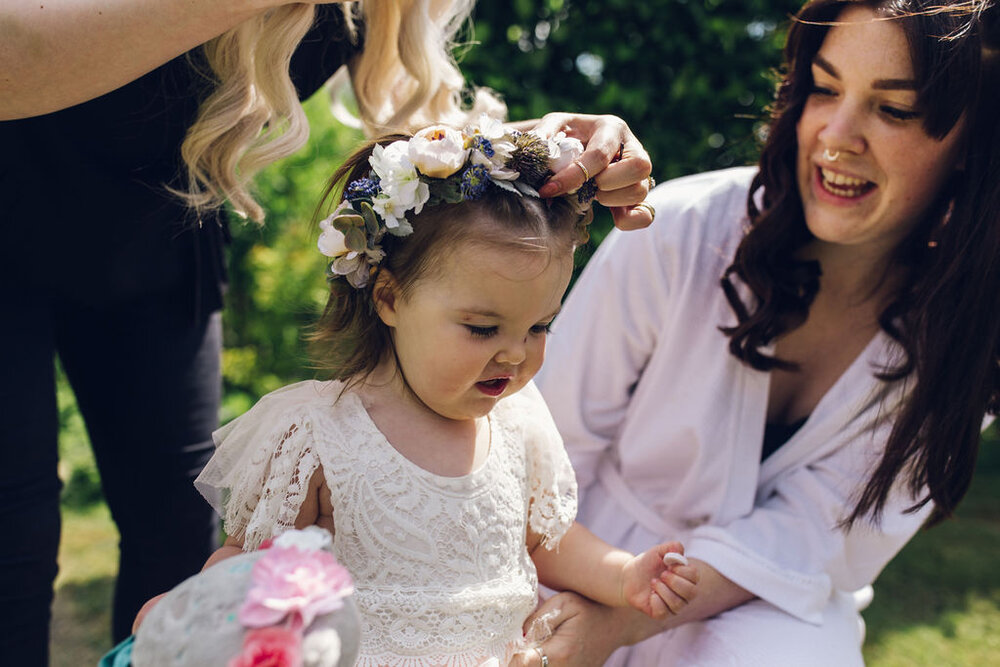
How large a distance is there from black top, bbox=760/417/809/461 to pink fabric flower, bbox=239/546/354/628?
1.54m

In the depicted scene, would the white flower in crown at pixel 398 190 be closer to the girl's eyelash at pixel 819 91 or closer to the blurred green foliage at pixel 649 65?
the girl's eyelash at pixel 819 91

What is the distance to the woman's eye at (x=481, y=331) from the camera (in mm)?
1499

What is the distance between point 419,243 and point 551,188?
9.9 inches

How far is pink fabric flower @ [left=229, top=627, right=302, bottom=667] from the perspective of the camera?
3.30ft

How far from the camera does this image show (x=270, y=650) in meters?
1.01

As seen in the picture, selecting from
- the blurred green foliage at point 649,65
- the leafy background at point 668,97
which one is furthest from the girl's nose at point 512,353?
the blurred green foliage at point 649,65

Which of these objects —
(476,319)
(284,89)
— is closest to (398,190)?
(476,319)

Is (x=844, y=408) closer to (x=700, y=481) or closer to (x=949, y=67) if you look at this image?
(x=700, y=481)

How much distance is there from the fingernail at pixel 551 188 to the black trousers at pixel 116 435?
104cm

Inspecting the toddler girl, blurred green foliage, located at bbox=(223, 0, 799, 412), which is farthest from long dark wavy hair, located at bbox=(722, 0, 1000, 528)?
blurred green foliage, located at bbox=(223, 0, 799, 412)

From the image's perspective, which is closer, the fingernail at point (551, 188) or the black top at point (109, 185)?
the fingernail at point (551, 188)

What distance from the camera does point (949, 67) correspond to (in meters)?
1.86

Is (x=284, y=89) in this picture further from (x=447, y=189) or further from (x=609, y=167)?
(x=609, y=167)

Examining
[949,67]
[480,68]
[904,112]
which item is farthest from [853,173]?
[480,68]
